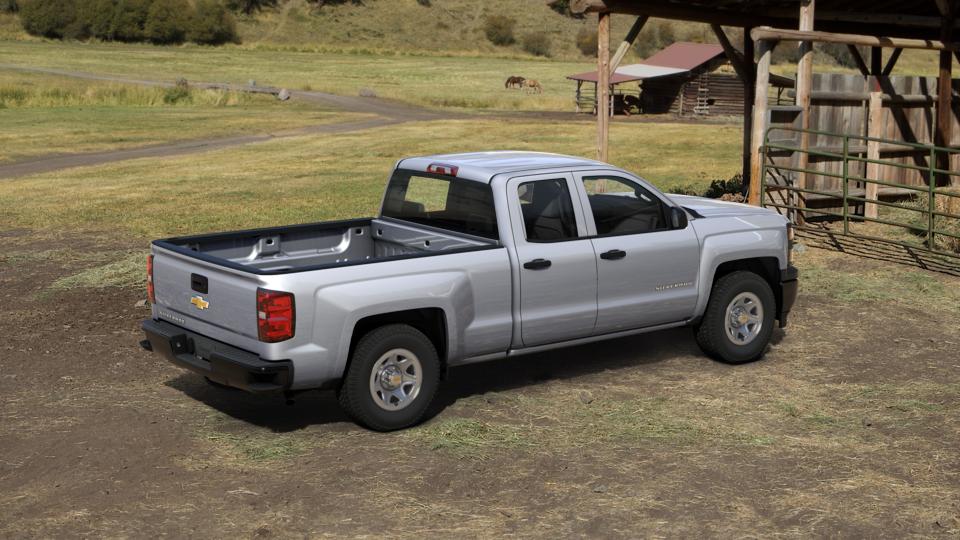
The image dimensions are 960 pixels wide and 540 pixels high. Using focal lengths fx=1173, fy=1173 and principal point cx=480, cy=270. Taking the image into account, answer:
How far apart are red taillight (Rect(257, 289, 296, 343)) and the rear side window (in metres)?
2.04

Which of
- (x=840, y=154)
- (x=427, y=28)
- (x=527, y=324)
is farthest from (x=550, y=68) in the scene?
(x=527, y=324)

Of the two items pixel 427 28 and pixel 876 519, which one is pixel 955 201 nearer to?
pixel 876 519

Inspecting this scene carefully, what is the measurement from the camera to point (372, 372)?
24.9 ft

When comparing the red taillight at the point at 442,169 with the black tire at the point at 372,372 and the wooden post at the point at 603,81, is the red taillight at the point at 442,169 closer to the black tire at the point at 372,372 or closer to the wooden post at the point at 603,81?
the black tire at the point at 372,372

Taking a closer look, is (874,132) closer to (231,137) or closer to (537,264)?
(537,264)

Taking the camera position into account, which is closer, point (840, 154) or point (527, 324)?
point (527, 324)

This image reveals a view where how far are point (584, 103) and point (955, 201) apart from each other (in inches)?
1738

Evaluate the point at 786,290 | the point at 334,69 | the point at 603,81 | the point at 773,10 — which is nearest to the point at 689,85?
the point at 334,69

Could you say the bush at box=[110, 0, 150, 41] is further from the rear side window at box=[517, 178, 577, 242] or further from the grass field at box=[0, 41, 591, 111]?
the rear side window at box=[517, 178, 577, 242]

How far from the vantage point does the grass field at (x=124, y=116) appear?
35062mm

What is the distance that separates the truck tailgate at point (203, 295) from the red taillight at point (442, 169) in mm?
2035

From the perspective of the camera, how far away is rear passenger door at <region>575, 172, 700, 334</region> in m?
8.73

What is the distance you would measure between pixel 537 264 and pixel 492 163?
37.5 inches

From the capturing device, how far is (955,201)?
14.8 m
